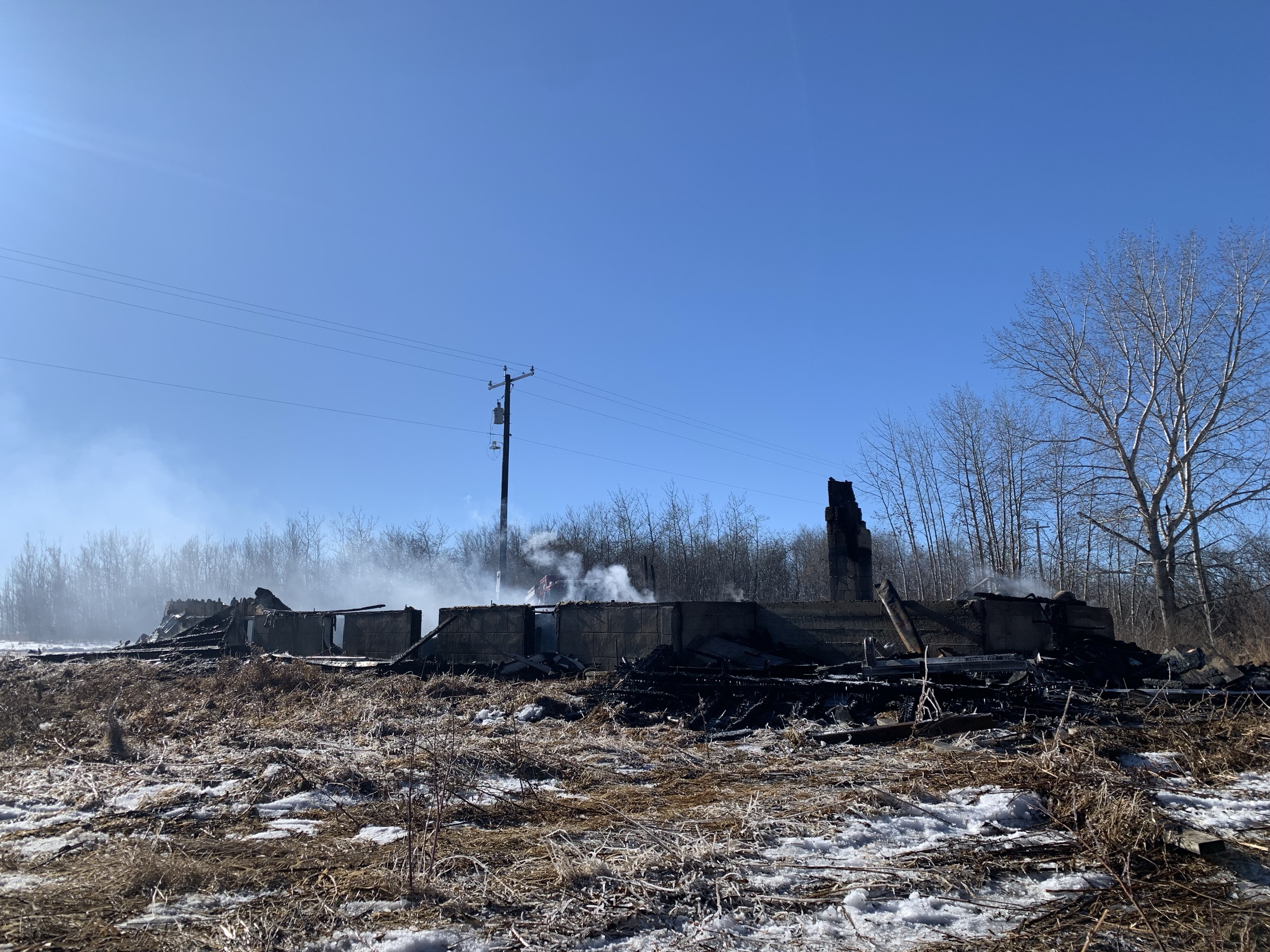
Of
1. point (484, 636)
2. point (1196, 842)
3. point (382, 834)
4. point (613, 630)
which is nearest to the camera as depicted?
point (1196, 842)

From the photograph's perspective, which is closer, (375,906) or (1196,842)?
(375,906)

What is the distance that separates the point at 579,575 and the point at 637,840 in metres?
34.4

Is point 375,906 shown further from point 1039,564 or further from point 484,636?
point 1039,564

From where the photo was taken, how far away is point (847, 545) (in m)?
17.3

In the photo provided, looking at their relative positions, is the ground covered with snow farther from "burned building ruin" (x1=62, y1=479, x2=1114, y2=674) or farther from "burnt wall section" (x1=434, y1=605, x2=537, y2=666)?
"burnt wall section" (x1=434, y1=605, x2=537, y2=666)

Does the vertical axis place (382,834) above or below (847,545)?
below

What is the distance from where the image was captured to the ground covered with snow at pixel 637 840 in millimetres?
3385

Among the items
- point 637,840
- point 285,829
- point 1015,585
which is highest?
point 1015,585

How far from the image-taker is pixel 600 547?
141 ft

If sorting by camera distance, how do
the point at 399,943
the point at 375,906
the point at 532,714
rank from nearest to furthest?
the point at 399,943
the point at 375,906
the point at 532,714

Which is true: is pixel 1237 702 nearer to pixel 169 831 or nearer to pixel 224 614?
pixel 169 831

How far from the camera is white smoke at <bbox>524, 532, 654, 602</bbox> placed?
3306 cm

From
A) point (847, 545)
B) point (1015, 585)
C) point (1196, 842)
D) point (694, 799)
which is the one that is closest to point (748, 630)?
point (847, 545)

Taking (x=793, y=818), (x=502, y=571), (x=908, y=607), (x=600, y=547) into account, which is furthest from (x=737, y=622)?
(x=600, y=547)
